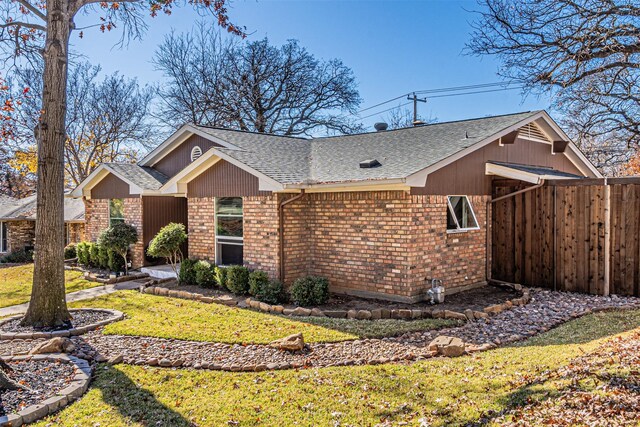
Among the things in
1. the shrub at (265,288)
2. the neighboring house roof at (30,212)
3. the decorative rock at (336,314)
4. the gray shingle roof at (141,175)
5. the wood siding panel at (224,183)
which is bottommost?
the decorative rock at (336,314)

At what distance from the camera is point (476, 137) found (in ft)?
34.8

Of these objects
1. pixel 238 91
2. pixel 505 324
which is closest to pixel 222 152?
pixel 505 324

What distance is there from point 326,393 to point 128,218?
12.1m

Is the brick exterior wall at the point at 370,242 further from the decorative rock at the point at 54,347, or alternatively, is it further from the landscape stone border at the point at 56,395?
the landscape stone border at the point at 56,395

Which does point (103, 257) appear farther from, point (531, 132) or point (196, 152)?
point (531, 132)

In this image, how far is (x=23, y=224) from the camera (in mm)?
23969

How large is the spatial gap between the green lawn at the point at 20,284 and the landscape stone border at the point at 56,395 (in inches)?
227

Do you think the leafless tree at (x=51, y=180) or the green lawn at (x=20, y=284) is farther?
the green lawn at (x=20, y=284)

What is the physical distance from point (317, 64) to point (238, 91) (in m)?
6.35

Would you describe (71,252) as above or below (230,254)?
below

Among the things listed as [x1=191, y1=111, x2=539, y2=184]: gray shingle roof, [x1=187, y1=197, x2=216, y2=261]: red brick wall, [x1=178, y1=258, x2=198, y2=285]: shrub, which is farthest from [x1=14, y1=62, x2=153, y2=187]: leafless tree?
[x1=178, y1=258, x2=198, y2=285]: shrub

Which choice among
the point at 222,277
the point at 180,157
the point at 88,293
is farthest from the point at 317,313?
the point at 180,157

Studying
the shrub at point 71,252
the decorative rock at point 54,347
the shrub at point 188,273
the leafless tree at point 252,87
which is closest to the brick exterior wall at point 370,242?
the shrub at point 188,273

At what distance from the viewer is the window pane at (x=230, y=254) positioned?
11.6m
